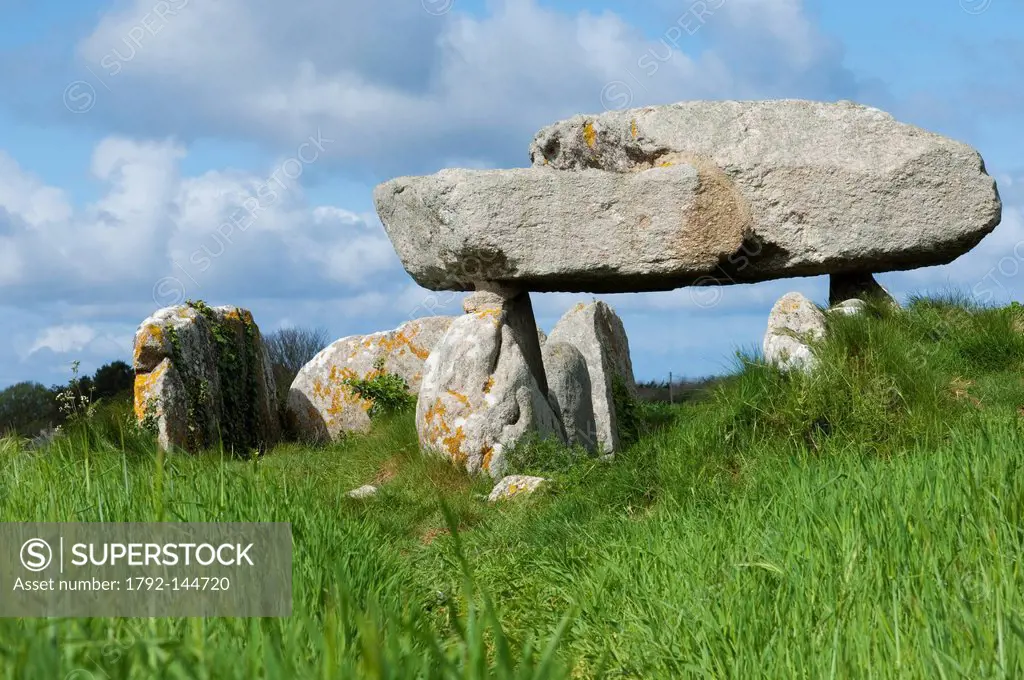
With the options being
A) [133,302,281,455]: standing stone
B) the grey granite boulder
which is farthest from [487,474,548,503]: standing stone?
[133,302,281,455]: standing stone

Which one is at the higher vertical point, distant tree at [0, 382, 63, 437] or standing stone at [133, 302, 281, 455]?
distant tree at [0, 382, 63, 437]

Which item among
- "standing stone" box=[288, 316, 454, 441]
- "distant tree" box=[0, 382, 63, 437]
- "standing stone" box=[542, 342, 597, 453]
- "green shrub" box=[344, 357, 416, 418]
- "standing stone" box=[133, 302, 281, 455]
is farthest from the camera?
"distant tree" box=[0, 382, 63, 437]

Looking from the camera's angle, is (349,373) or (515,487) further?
(349,373)

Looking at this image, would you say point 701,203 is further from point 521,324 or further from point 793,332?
point 521,324

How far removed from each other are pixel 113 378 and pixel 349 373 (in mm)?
6352

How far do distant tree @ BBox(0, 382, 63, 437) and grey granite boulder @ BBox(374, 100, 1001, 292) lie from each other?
378 inches

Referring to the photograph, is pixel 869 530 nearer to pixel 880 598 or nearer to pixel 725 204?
pixel 880 598

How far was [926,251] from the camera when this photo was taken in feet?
32.9

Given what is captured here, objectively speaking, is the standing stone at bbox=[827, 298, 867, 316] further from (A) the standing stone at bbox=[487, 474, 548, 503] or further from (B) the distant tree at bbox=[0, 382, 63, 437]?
(B) the distant tree at bbox=[0, 382, 63, 437]

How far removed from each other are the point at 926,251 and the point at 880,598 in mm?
7550

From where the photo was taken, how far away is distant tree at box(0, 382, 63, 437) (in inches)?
654

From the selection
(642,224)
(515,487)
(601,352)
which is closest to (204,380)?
(601,352)

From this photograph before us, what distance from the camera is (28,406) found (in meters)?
17.7

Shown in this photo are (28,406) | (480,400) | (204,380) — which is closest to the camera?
(480,400)
